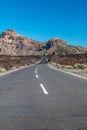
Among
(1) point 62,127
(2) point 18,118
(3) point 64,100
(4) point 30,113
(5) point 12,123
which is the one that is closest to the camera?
(1) point 62,127

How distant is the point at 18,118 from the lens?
7902 millimetres

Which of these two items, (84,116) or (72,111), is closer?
(84,116)

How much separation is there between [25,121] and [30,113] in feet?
3.50

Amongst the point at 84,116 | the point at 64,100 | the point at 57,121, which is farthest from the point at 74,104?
the point at 57,121

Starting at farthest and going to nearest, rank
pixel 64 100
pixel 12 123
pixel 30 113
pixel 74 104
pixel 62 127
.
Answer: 1. pixel 64 100
2. pixel 74 104
3. pixel 30 113
4. pixel 12 123
5. pixel 62 127

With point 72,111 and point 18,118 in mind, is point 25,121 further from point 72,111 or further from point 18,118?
point 72,111

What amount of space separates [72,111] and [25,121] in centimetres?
183

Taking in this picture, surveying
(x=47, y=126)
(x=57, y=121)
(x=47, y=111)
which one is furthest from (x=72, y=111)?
(x=47, y=126)

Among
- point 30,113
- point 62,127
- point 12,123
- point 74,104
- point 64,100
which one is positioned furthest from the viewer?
point 64,100

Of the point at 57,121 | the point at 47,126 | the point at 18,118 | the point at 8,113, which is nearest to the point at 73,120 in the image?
the point at 57,121

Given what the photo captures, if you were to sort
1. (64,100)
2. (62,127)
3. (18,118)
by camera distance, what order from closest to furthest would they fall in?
1. (62,127)
2. (18,118)
3. (64,100)

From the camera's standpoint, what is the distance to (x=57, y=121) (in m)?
7.48

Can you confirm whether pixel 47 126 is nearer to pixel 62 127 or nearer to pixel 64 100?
pixel 62 127

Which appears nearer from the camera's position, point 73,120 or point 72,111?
point 73,120
